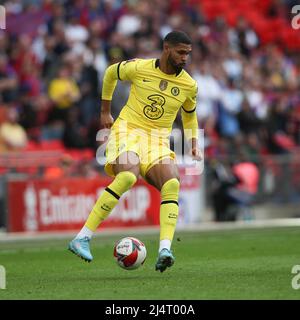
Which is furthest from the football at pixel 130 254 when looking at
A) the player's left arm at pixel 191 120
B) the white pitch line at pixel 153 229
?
the white pitch line at pixel 153 229

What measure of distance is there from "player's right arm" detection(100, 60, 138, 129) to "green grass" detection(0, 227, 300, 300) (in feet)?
5.64

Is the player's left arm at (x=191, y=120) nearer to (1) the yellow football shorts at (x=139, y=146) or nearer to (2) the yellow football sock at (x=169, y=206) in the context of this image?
(1) the yellow football shorts at (x=139, y=146)

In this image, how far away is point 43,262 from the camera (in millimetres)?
12586

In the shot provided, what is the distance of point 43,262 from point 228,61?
12.2 metres

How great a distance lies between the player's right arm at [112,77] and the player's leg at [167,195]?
0.90 meters

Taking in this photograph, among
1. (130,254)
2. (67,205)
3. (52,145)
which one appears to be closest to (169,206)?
(130,254)

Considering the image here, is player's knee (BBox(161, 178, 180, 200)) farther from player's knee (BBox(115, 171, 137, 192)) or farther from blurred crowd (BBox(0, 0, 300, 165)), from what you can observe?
blurred crowd (BBox(0, 0, 300, 165))

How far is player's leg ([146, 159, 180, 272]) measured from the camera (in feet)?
34.0

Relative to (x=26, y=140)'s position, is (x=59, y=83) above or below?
above

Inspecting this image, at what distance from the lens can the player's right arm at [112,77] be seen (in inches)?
439

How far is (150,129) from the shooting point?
1105cm

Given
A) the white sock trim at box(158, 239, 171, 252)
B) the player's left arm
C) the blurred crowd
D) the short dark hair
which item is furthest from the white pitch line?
the short dark hair
